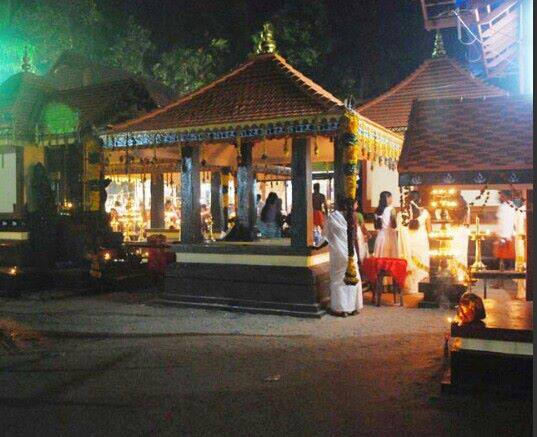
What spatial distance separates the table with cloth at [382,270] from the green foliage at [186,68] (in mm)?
18509

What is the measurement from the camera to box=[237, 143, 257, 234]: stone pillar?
43.2ft

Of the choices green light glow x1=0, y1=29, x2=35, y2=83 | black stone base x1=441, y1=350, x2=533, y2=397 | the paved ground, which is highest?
green light glow x1=0, y1=29, x2=35, y2=83

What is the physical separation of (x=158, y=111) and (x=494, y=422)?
9164 millimetres

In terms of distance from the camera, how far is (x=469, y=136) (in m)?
6.61

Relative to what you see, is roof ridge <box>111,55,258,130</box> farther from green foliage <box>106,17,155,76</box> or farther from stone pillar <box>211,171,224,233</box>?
green foliage <box>106,17,155,76</box>

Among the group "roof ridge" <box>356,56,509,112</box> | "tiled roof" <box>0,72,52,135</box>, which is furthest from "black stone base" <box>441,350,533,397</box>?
"tiled roof" <box>0,72,52,135</box>

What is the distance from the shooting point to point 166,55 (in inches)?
1092

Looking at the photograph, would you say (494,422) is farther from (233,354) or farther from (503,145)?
(233,354)

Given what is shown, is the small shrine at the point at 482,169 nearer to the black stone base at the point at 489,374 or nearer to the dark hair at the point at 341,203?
the black stone base at the point at 489,374

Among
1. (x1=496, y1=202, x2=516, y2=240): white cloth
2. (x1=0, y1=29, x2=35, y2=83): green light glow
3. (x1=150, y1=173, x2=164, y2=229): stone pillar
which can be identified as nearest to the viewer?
(x1=496, y1=202, x2=516, y2=240): white cloth

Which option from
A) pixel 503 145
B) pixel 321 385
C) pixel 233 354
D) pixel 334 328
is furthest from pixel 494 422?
pixel 334 328

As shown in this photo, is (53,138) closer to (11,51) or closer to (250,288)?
(250,288)

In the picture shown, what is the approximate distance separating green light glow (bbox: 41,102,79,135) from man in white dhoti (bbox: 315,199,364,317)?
291 inches

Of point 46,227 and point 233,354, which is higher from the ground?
point 46,227
